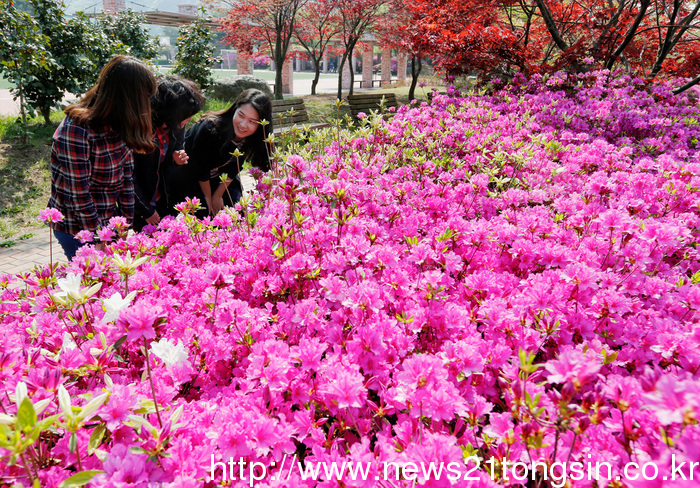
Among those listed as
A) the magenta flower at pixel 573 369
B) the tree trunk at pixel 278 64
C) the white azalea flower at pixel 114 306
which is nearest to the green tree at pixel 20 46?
the white azalea flower at pixel 114 306

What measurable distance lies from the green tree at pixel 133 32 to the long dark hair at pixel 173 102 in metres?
8.88

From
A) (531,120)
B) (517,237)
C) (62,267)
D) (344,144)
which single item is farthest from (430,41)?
(62,267)

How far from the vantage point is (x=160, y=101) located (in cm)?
297

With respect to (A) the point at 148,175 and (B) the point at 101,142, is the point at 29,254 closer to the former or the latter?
(A) the point at 148,175

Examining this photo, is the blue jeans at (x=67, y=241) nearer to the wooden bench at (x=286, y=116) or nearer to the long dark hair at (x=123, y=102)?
the long dark hair at (x=123, y=102)

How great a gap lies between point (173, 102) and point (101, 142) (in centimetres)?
66

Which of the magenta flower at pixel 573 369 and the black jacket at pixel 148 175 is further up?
the black jacket at pixel 148 175

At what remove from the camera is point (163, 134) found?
3.14 m

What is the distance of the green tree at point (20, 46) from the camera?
5949 millimetres

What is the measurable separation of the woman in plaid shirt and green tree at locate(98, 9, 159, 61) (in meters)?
9.31

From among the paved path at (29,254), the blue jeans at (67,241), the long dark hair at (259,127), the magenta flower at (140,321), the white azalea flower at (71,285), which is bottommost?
the paved path at (29,254)

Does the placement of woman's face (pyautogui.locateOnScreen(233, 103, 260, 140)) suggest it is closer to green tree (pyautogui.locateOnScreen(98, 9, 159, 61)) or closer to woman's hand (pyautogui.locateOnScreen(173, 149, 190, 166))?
woman's hand (pyautogui.locateOnScreen(173, 149, 190, 166))

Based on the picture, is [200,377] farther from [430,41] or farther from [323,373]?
[430,41]

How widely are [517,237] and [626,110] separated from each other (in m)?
3.68
